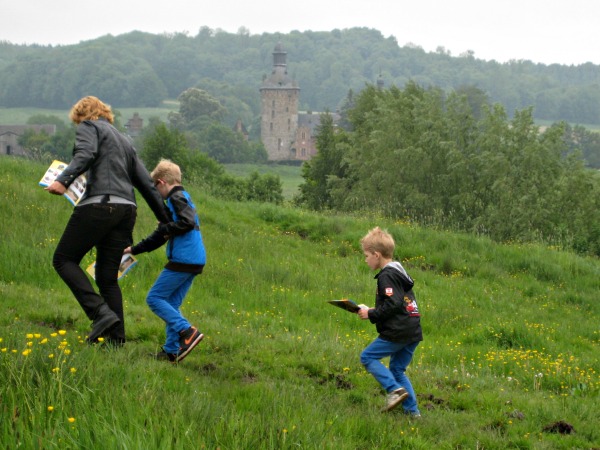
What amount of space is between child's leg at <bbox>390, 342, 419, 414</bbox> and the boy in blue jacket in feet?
5.58

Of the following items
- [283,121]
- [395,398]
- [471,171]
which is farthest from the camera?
[283,121]

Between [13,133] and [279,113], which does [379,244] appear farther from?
[279,113]

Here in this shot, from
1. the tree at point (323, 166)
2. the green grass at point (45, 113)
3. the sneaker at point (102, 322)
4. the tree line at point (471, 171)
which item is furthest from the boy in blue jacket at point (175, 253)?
the green grass at point (45, 113)

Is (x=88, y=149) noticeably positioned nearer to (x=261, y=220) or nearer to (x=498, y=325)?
(x=498, y=325)

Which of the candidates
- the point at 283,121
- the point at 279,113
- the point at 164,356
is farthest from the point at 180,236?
the point at 279,113

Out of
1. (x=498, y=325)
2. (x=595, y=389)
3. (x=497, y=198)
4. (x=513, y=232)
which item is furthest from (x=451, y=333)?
(x=497, y=198)

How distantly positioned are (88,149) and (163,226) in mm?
900

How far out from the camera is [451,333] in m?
11.9

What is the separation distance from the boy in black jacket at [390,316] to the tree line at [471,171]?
1782 cm

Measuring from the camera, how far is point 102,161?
7.09 meters

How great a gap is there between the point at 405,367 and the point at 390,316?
21.0 inches

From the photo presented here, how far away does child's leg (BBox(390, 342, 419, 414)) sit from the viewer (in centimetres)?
663

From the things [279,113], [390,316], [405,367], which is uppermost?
[390,316]

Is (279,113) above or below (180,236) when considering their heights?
below
